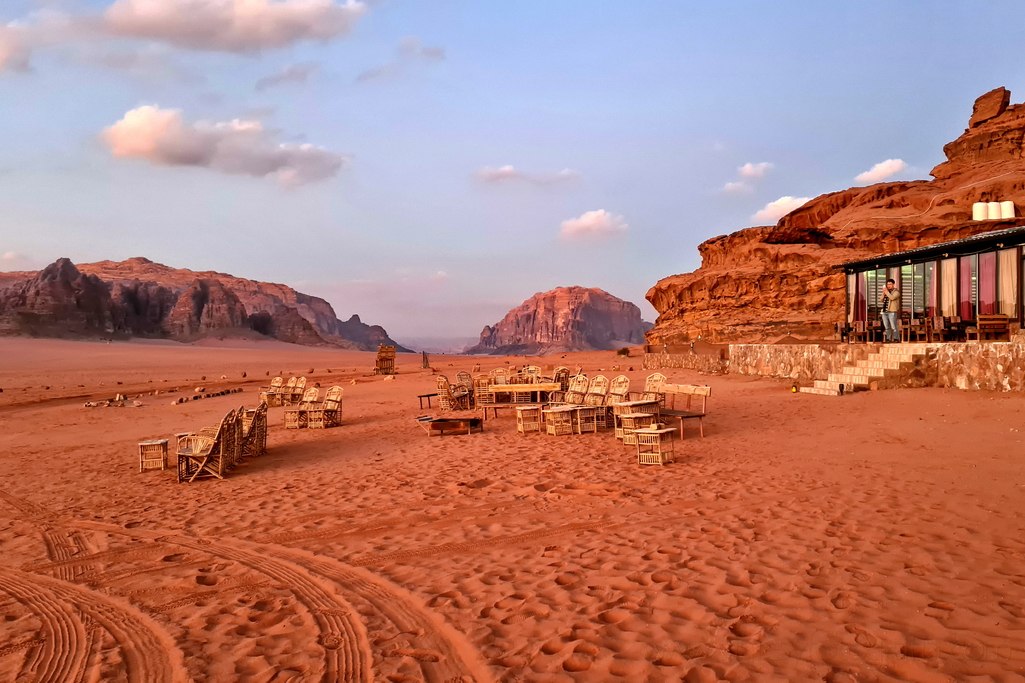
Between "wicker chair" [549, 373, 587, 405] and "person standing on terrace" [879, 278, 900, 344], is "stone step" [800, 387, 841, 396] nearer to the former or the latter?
"person standing on terrace" [879, 278, 900, 344]

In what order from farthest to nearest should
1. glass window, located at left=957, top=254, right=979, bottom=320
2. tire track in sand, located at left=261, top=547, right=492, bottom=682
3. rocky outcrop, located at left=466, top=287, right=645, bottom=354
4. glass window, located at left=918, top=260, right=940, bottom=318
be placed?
rocky outcrop, located at left=466, top=287, right=645, bottom=354 < glass window, located at left=918, top=260, right=940, bottom=318 < glass window, located at left=957, top=254, right=979, bottom=320 < tire track in sand, located at left=261, top=547, right=492, bottom=682

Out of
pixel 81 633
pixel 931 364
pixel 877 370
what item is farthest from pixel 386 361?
pixel 81 633

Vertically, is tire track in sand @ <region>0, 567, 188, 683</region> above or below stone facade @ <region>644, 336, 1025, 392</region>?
below

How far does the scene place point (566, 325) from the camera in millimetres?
140500

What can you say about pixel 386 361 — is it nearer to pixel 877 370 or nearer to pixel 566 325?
pixel 877 370

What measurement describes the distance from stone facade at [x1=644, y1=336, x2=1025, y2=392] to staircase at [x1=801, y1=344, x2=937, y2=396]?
0.32 ft

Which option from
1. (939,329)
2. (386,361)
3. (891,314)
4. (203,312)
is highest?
(203,312)

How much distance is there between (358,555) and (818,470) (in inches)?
219

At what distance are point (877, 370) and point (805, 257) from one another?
49.4 feet

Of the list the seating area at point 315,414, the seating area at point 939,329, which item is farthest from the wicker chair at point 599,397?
the seating area at point 939,329

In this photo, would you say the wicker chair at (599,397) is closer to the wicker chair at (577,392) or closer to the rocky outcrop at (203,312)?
the wicker chair at (577,392)

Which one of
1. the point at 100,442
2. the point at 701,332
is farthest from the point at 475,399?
the point at 701,332

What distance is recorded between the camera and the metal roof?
47.2 ft

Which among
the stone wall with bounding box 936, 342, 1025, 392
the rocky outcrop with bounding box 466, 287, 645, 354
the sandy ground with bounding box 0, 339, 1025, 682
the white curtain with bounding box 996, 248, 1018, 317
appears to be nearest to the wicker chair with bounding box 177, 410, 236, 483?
the sandy ground with bounding box 0, 339, 1025, 682
